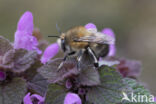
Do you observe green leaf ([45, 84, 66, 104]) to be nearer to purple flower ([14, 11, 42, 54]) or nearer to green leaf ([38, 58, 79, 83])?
green leaf ([38, 58, 79, 83])

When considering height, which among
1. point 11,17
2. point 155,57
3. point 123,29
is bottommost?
point 155,57

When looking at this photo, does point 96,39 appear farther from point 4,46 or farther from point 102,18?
point 102,18

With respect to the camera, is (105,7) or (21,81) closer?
(21,81)

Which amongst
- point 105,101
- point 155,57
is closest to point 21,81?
point 105,101

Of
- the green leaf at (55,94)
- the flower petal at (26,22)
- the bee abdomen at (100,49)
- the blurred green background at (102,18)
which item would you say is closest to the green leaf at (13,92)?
the green leaf at (55,94)

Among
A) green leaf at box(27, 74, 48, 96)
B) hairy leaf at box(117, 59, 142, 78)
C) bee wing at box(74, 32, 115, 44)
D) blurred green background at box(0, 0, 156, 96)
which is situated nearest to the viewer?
green leaf at box(27, 74, 48, 96)

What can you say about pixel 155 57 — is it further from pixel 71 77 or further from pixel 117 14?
pixel 71 77

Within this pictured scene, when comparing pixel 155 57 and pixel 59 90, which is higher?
pixel 59 90

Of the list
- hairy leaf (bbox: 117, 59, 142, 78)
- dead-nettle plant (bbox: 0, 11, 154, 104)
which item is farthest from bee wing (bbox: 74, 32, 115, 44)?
hairy leaf (bbox: 117, 59, 142, 78)
